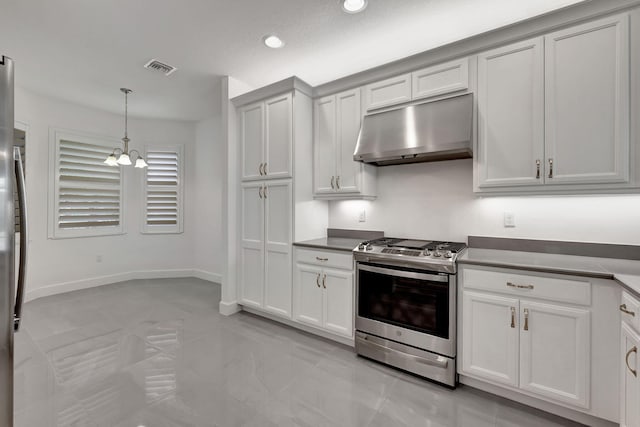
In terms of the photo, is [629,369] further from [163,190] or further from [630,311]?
[163,190]

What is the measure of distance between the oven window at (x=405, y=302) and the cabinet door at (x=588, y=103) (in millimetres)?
1160

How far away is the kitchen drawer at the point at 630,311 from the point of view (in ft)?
4.79

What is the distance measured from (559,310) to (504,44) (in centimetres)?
194

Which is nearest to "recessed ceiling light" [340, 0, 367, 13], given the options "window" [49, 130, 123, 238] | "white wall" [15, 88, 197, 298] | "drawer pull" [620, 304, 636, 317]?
"drawer pull" [620, 304, 636, 317]

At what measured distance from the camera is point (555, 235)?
2.38 meters

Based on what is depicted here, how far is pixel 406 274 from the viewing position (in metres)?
2.38

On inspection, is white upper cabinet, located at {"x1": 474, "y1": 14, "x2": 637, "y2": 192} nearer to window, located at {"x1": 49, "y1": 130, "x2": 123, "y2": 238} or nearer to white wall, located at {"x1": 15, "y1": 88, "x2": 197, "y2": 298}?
white wall, located at {"x1": 15, "y1": 88, "x2": 197, "y2": 298}

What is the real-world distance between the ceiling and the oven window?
2214 millimetres

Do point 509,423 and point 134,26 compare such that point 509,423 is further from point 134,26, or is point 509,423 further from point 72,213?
point 72,213

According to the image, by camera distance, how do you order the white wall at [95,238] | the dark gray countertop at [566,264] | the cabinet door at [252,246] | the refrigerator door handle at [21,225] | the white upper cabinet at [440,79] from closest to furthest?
the refrigerator door handle at [21,225] < the dark gray countertop at [566,264] < the white upper cabinet at [440,79] < the cabinet door at [252,246] < the white wall at [95,238]

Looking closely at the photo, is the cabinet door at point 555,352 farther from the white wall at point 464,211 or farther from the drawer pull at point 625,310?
the white wall at point 464,211

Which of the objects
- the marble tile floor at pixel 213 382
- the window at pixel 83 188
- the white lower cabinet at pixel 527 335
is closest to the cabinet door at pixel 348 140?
the white lower cabinet at pixel 527 335

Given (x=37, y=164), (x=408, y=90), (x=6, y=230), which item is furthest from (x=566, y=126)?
(x=37, y=164)

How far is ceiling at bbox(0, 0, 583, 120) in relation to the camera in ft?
7.98
